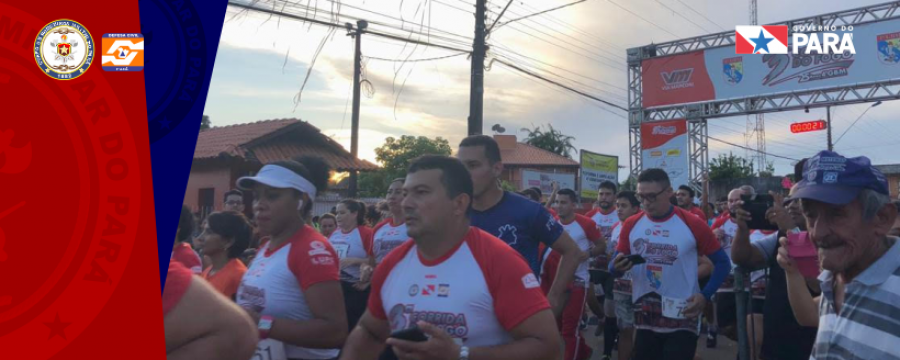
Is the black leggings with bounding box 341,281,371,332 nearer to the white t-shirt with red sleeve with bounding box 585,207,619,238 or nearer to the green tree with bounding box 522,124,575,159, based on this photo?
the white t-shirt with red sleeve with bounding box 585,207,619,238

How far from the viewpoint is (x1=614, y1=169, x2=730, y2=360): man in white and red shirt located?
559cm

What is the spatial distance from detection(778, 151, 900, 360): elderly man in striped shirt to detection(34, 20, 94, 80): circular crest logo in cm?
281

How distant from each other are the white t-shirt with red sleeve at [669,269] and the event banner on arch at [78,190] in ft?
13.2

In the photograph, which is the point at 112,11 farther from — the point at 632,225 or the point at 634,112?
the point at 634,112

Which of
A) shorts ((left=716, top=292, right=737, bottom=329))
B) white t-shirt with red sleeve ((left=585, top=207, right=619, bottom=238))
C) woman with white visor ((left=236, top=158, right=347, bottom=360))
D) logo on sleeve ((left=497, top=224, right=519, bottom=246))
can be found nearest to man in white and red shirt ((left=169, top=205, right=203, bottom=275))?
woman with white visor ((left=236, top=158, right=347, bottom=360))

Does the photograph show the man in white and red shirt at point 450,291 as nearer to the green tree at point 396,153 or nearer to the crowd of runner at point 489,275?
the crowd of runner at point 489,275

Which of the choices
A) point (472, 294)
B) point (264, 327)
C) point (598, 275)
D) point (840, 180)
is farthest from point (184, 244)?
point (840, 180)

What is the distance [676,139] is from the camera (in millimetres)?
25031

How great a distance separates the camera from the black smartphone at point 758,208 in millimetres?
4484

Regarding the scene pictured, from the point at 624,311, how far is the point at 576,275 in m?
1.00

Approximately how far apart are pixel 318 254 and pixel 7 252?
1416 mm

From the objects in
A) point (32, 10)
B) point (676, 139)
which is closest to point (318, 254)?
point (32, 10)

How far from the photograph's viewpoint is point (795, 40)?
2258 cm

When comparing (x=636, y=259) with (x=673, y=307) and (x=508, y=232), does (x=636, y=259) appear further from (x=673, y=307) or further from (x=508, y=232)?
(x=508, y=232)
